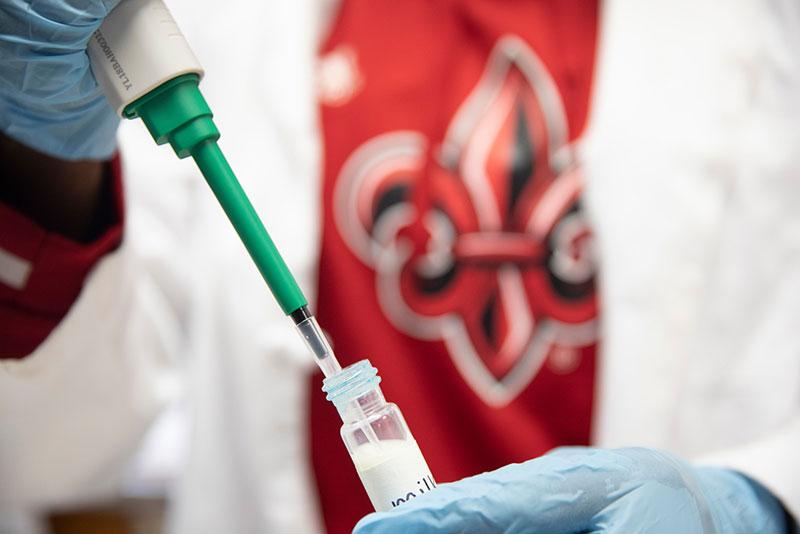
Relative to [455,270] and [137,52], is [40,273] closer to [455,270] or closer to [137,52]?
[137,52]

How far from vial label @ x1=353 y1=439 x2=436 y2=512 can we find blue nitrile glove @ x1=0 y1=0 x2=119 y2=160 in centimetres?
25

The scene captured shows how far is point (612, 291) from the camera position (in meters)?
0.75

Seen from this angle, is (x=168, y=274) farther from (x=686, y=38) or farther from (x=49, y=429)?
(x=686, y=38)

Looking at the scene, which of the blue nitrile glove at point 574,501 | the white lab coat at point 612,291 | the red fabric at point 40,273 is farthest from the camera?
the white lab coat at point 612,291

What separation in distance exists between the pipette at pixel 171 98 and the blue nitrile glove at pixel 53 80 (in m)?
0.02

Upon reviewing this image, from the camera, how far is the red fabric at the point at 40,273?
53cm

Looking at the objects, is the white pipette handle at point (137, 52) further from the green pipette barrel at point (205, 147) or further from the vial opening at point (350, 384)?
the vial opening at point (350, 384)

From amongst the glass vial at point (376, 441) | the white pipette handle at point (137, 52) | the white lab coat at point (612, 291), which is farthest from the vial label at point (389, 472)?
the white lab coat at point (612, 291)

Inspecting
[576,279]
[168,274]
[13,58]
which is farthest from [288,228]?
[13,58]

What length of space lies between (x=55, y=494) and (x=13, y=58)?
48 centimetres

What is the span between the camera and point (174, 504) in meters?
0.80

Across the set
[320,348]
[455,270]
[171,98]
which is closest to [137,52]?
[171,98]

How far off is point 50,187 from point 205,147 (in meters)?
0.18

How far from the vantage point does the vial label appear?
41 centimetres
